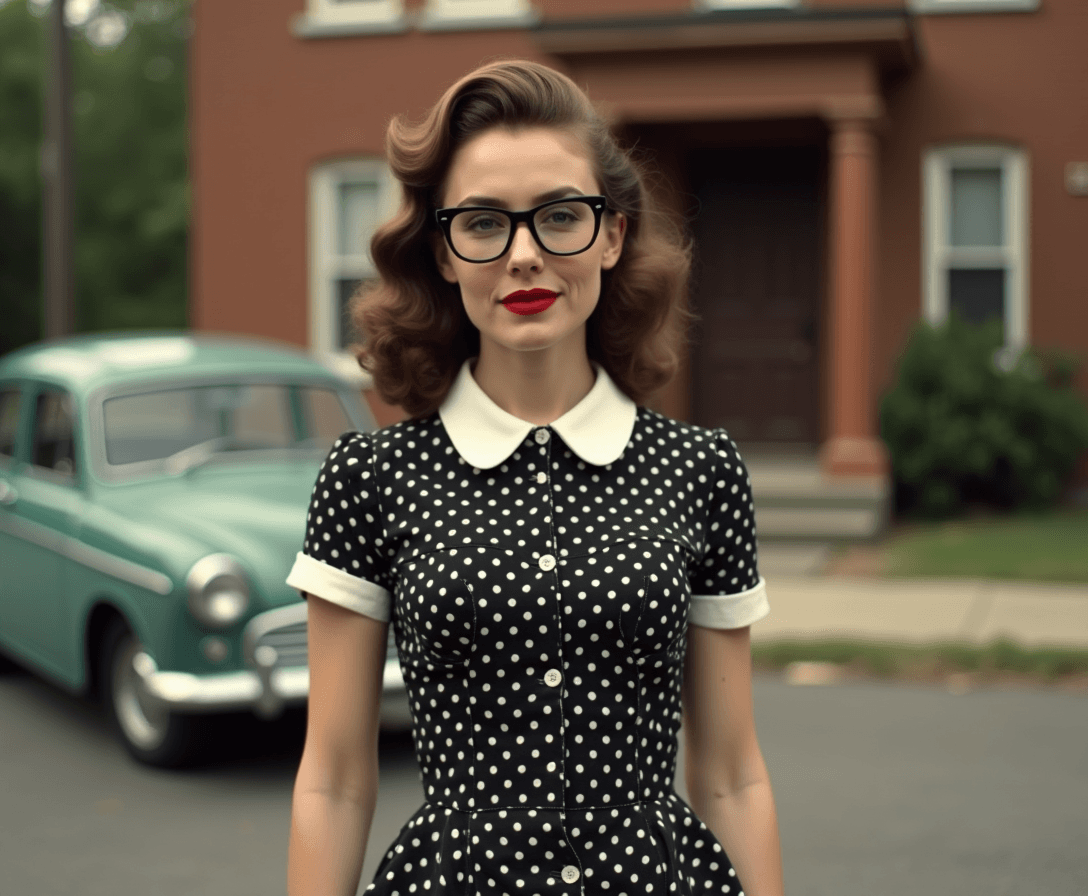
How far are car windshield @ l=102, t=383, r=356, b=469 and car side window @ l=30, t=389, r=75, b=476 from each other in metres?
0.22

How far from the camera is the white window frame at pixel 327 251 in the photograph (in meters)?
16.1

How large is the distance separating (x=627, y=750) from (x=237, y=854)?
3329 millimetres

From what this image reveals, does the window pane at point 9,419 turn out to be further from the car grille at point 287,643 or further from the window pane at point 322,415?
the car grille at point 287,643

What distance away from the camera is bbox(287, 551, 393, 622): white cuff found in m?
1.99

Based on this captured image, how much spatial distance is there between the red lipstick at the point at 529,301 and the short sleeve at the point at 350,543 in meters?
0.29

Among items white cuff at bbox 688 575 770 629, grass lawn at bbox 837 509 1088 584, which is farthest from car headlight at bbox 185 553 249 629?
grass lawn at bbox 837 509 1088 584

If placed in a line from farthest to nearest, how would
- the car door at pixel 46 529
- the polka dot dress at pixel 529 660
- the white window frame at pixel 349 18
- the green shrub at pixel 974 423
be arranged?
the white window frame at pixel 349 18 < the green shrub at pixel 974 423 < the car door at pixel 46 529 < the polka dot dress at pixel 529 660

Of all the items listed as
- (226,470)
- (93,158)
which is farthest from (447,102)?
(93,158)

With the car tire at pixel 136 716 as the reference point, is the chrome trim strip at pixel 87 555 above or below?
above

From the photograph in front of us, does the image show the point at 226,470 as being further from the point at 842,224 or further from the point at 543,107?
the point at 842,224

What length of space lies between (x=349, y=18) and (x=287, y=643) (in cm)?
1151

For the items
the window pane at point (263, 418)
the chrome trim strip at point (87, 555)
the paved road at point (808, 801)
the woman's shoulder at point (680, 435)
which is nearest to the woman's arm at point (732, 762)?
the woman's shoulder at point (680, 435)

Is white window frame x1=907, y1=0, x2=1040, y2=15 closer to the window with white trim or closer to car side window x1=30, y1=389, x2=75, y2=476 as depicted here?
the window with white trim

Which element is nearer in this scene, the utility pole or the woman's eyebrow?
the woman's eyebrow
